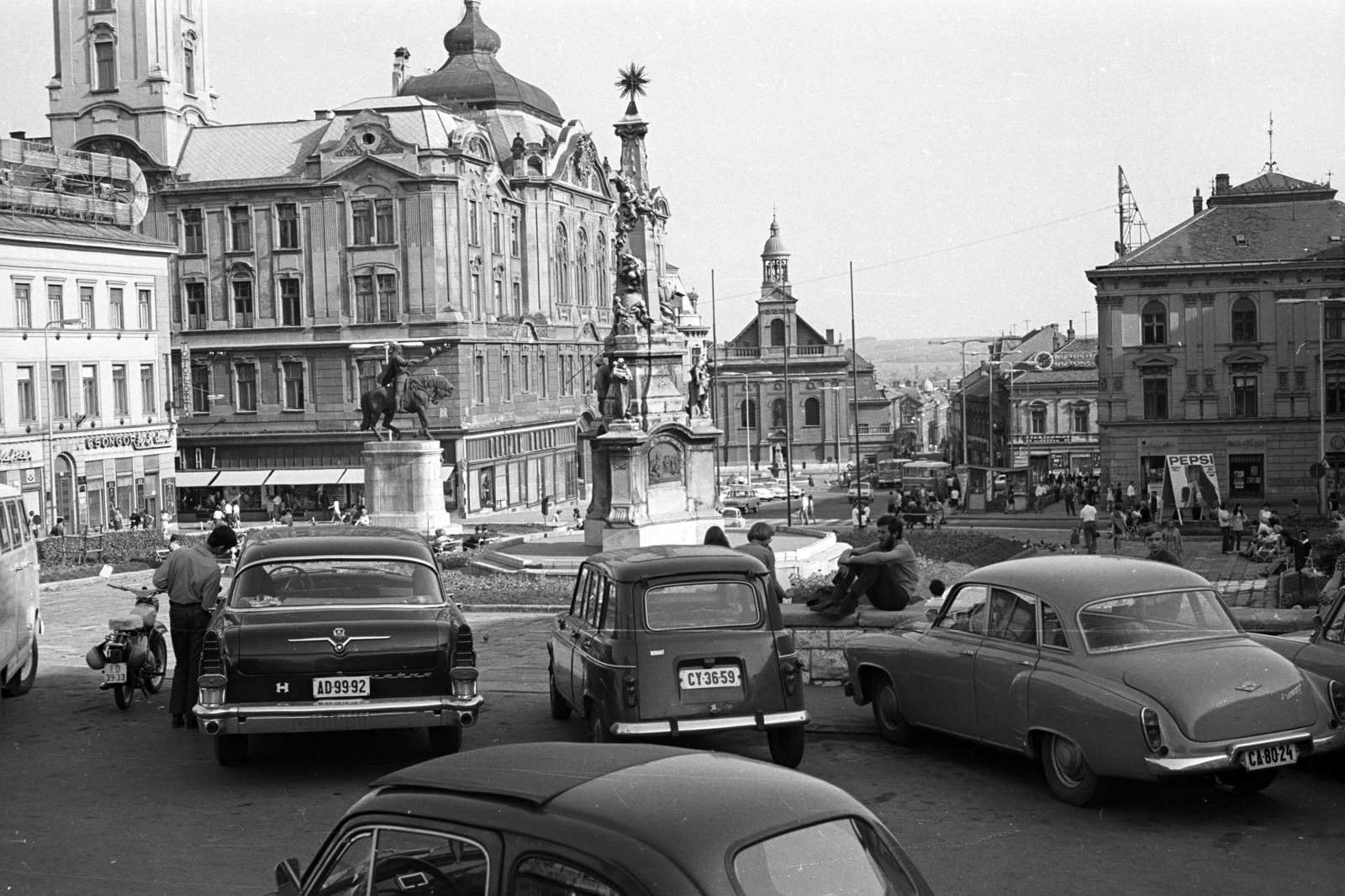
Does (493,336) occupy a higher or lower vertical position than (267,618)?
higher

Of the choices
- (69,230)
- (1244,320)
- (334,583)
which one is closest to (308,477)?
(69,230)

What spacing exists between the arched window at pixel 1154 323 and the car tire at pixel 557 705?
51.9 metres

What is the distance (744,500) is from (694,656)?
61.7 m

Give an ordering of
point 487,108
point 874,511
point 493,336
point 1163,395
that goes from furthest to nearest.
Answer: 1. point 487,108
2. point 493,336
3. point 874,511
4. point 1163,395

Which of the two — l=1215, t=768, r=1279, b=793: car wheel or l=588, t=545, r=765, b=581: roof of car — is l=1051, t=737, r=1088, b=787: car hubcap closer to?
l=1215, t=768, r=1279, b=793: car wheel

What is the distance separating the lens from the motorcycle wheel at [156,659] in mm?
15906

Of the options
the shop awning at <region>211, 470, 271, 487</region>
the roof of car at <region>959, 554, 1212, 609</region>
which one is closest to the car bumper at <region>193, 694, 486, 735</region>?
the roof of car at <region>959, 554, 1212, 609</region>

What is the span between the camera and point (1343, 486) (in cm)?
5744

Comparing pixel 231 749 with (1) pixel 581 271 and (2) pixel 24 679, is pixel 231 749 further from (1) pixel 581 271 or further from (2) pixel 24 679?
(1) pixel 581 271

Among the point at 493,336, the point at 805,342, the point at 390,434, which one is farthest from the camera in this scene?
the point at 805,342

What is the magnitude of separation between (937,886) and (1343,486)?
176ft

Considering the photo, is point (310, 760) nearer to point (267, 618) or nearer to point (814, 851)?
point (267, 618)

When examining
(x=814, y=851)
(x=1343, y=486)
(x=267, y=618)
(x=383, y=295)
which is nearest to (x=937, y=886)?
(x=814, y=851)

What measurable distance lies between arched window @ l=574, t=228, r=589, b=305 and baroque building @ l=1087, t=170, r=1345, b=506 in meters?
30.8
